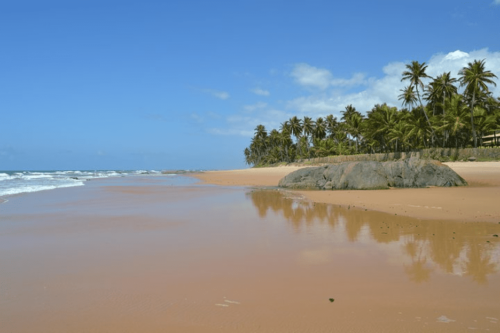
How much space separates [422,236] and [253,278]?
461 cm

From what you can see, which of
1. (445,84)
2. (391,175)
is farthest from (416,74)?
(391,175)

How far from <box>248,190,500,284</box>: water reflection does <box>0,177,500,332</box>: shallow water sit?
34mm

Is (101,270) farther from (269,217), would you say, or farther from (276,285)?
(269,217)

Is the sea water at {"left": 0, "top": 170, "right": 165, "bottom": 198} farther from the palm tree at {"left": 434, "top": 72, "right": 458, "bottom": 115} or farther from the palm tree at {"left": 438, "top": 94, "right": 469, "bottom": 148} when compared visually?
the palm tree at {"left": 434, "top": 72, "right": 458, "bottom": 115}

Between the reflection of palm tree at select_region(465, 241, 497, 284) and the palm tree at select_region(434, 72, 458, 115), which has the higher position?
the palm tree at select_region(434, 72, 458, 115)

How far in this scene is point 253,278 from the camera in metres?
5.01

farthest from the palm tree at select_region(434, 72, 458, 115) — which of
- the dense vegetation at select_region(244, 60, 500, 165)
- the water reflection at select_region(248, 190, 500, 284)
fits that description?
the water reflection at select_region(248, 190, 500, 284)

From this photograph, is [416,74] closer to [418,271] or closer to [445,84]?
[445,84]

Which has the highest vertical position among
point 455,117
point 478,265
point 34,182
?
point 455,117

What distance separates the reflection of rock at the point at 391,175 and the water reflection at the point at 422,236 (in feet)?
28.6

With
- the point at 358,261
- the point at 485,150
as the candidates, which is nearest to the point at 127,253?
the point at 358,261

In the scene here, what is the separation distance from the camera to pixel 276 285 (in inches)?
185

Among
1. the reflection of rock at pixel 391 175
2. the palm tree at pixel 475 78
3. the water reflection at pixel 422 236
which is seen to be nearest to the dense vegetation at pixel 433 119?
the palm tree at pixel 475 78

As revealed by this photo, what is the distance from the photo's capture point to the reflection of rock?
20125mm
